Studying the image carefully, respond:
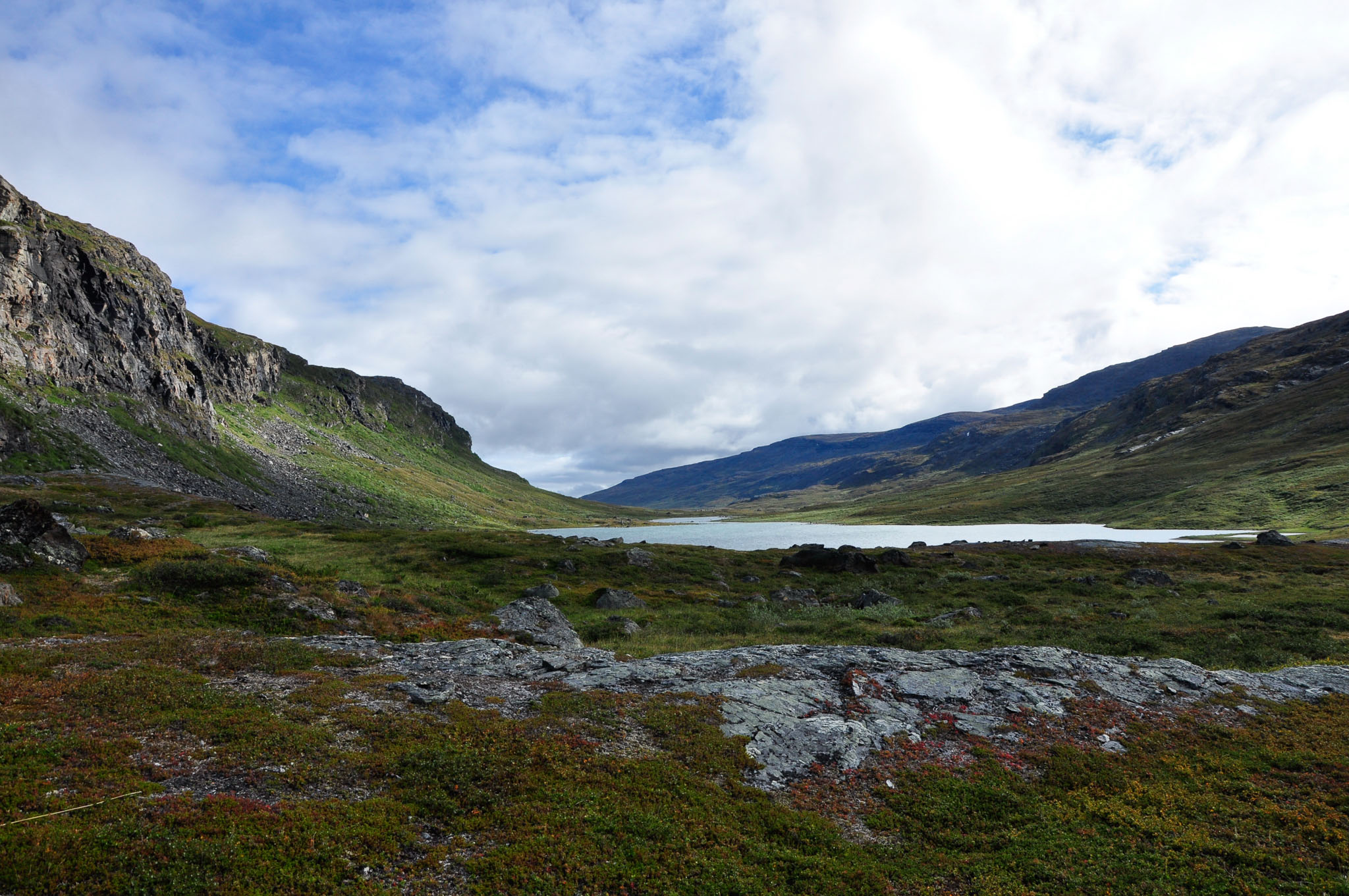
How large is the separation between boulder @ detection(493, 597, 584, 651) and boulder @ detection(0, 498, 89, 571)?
23072 mm

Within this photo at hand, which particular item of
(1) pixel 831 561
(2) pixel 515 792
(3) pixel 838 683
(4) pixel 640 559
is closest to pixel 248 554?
(4) pixel 640 559

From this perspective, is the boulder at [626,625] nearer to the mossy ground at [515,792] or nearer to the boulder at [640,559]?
the mossy ground at [515,792]

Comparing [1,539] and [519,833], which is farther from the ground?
[1,539]

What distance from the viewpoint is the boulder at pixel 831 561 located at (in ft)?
222

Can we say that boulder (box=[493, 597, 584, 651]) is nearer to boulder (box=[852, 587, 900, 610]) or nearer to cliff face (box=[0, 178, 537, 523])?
boulder (box=[852, 587, 900, 610])

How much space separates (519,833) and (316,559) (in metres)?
50.8

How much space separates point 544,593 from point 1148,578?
62.1 metres

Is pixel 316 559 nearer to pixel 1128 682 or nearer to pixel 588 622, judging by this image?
pixel 588 622

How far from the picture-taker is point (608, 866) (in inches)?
435

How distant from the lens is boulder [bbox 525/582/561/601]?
45688 millimetres

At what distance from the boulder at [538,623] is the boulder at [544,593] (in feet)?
10.9

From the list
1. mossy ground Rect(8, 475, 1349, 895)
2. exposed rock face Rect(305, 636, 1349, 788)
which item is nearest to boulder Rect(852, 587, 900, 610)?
exposed rock face Rect(305, 636, 1349, 788)

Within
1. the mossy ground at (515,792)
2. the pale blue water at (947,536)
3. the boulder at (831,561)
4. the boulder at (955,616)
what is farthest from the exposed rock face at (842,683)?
the pale blue water at (947,536)

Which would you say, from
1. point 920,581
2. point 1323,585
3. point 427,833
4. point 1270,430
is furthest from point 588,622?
point 1270,430
